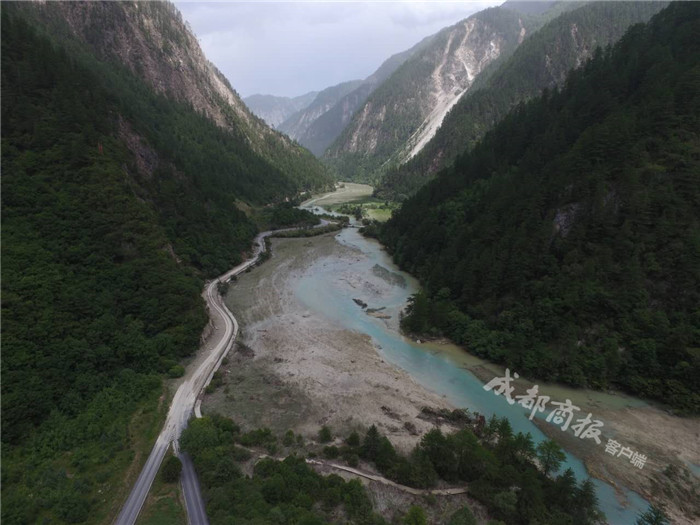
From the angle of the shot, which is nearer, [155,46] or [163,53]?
[155,46]

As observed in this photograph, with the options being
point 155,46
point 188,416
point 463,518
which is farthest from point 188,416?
point 155,46

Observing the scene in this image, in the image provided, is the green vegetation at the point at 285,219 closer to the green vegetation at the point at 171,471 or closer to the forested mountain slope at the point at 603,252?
the forested mountain slope at the point at 603,252

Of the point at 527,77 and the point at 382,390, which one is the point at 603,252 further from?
the point at 527,77

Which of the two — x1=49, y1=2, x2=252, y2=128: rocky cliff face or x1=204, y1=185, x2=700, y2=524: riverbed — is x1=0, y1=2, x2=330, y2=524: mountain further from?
x1=49, y1=2, x2=252, y2=128: rocky cliff face

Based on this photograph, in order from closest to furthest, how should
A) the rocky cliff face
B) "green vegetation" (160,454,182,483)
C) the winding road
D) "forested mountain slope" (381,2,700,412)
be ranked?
1. the winding road
2. "green vegetation" (160,454,182,483)
3. "forested mountain slope" (381,2,700,412)
4. the rocky cliff face

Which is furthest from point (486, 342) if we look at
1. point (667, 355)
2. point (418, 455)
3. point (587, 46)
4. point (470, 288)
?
point (587, 46)

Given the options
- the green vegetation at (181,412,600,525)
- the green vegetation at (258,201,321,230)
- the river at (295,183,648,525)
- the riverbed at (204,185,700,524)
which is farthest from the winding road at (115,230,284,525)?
the green vegetation at (258,201,321,230)
